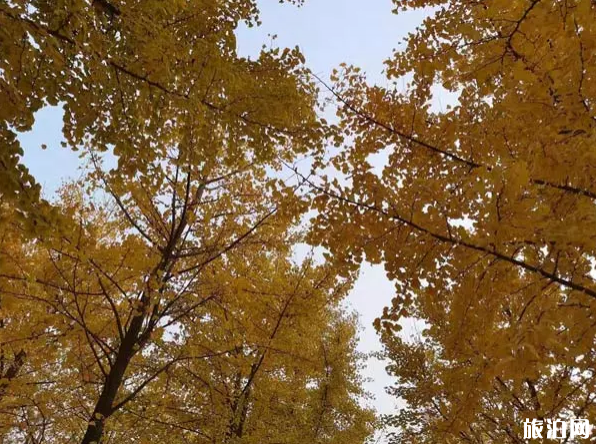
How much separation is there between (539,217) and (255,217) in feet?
11.3

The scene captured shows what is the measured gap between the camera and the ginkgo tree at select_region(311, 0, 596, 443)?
1.44m

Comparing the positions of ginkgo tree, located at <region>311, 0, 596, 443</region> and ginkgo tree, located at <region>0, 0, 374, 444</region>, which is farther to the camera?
ginkgo tree, located at <region>0, 0, 374, 444</region>

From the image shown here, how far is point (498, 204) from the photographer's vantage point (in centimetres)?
145

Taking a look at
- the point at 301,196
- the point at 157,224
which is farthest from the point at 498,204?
the point at 157,224

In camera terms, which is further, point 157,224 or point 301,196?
point 157,224

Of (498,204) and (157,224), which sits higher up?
(157,224)

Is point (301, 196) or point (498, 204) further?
point (301, 196)

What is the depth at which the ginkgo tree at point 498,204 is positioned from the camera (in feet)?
4.74

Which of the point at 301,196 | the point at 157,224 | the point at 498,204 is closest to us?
the point at 498,204

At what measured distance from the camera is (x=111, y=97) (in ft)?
8.48

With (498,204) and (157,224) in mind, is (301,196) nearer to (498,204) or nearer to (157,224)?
(498,204)

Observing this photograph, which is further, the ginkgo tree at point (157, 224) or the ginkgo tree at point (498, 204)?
the ginkgo tree at point (157, 224)

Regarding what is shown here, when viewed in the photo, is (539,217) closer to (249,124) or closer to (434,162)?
(434,162)

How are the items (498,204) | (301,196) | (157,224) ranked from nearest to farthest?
(498,204)
(301,196)
(157,224)
